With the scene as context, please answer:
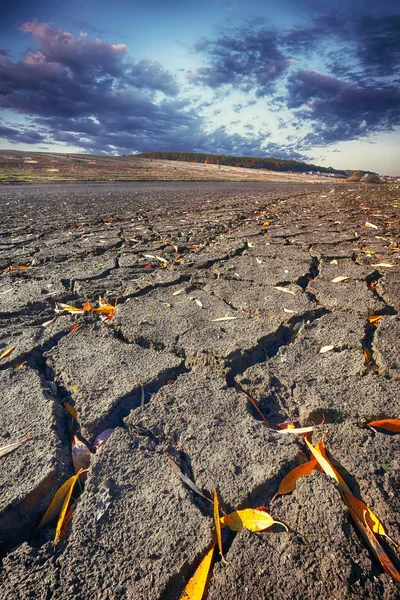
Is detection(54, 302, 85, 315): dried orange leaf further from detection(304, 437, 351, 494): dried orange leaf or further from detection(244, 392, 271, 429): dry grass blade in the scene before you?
detection(304, 437, 351, 494): dried orange leaf

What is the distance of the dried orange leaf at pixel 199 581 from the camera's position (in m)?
0.74

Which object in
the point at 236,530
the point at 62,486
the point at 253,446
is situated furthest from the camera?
the point at 253,446

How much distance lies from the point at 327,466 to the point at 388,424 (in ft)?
1.00

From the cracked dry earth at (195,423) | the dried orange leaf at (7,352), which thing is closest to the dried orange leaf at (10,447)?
the cracked dry earth at (195,423)

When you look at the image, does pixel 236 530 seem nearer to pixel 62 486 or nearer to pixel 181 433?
pixel 181 433

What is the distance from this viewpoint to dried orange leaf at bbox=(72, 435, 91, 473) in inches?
41.3

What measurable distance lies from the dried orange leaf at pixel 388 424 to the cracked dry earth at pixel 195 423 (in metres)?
0.03

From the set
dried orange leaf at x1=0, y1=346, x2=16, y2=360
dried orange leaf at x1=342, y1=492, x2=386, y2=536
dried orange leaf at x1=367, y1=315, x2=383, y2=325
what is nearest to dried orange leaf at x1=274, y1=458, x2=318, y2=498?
dried orange leaf at x1=342, y1=492, x2=386, y2=536

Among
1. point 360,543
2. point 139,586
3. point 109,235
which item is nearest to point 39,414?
point 139,586

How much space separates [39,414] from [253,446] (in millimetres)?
760

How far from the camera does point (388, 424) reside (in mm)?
1129

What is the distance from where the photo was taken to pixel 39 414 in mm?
1216

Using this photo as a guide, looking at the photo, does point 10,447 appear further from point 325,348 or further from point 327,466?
point 325,348

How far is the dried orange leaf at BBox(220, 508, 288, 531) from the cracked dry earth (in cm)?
2
